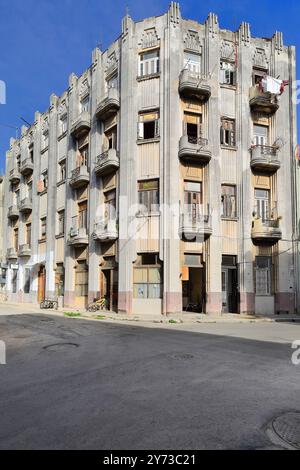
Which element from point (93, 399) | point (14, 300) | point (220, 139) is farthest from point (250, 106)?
point (14, 300)

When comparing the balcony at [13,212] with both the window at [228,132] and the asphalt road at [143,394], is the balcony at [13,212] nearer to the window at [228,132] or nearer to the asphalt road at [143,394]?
the window at [228,132]

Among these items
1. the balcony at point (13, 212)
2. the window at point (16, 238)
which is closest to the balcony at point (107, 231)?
the balcony at point (13, 212)

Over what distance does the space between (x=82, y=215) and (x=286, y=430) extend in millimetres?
25870

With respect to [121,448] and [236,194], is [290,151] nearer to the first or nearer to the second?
[236,194]

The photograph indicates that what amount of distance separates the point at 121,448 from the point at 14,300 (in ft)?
123

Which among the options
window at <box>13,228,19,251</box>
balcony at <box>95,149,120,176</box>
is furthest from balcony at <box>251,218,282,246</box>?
window at <box>13,228,19,251</box>

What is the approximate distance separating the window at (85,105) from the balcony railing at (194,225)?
12871mm

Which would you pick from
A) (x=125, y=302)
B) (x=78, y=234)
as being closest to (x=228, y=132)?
(x=78, y=234)

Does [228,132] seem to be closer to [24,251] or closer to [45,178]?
[45,178]

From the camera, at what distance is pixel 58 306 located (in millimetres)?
29922

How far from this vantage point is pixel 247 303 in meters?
24.2

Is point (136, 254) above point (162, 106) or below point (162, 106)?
below

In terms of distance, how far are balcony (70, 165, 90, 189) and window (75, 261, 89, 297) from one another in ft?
19.8

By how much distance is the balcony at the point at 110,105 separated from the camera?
25.3m
